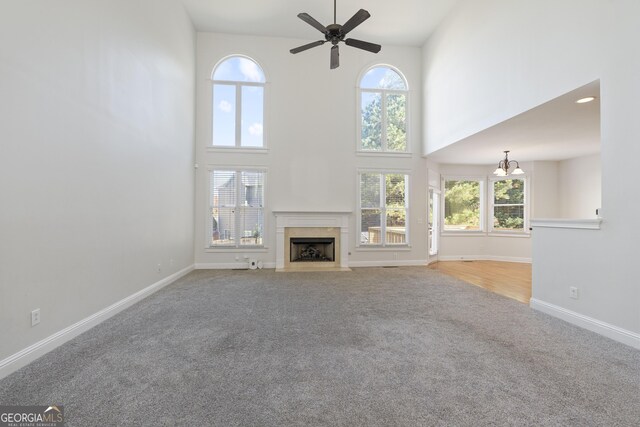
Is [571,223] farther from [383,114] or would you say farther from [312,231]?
[383,114]

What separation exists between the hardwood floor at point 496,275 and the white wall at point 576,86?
942 millimetres

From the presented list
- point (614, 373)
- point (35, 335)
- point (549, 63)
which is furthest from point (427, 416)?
point (549, 63)

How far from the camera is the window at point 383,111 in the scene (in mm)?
6724

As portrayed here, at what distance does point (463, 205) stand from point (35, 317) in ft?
27.3

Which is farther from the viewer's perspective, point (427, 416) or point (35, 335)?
point (35, 335)

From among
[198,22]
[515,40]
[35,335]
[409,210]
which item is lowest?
[35,335]

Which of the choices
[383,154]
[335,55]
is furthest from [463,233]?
[335,55]

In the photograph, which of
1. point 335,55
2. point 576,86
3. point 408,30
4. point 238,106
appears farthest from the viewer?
point 238,106

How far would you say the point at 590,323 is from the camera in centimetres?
286

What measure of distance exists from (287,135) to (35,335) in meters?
5.16

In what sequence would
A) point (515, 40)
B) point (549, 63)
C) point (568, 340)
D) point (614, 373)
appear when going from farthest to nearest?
point (515, 40), point (549, 63), point (568, 340), point (614, 373)

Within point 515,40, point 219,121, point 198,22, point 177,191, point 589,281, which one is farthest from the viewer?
point 219,121

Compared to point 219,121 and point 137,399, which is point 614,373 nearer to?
point 137,399

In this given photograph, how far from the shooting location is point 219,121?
251 inches
